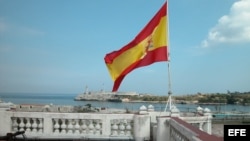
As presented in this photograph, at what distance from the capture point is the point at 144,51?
11453 mm

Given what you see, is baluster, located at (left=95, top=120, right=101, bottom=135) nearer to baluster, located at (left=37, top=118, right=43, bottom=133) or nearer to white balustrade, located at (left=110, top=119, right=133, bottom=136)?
white balustrade, located at (left=110, top=119, right=133, bottom=136)

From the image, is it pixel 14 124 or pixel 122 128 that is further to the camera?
pixel 14 124

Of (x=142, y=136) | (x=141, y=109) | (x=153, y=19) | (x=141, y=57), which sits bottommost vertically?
(x=142, y=136)

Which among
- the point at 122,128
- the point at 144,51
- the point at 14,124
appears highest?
the point at 144,51

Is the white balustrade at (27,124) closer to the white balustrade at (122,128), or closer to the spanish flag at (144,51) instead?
the white balustrade at (122,128)

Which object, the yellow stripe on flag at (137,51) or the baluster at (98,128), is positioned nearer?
the yellow stripe on flag at (137,51)

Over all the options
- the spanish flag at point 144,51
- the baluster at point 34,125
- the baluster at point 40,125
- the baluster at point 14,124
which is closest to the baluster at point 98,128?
the spanish flag at point 144,51

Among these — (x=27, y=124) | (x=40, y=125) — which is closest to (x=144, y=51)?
(x=40, y=125)

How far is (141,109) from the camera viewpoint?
38.1ft

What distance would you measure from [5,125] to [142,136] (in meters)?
4.52

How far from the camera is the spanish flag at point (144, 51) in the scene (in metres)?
11.2

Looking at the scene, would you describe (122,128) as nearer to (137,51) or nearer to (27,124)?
(137,51)

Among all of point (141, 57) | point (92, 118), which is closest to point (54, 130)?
point (92, 118)

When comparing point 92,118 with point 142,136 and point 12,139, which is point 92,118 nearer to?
point 142,136
